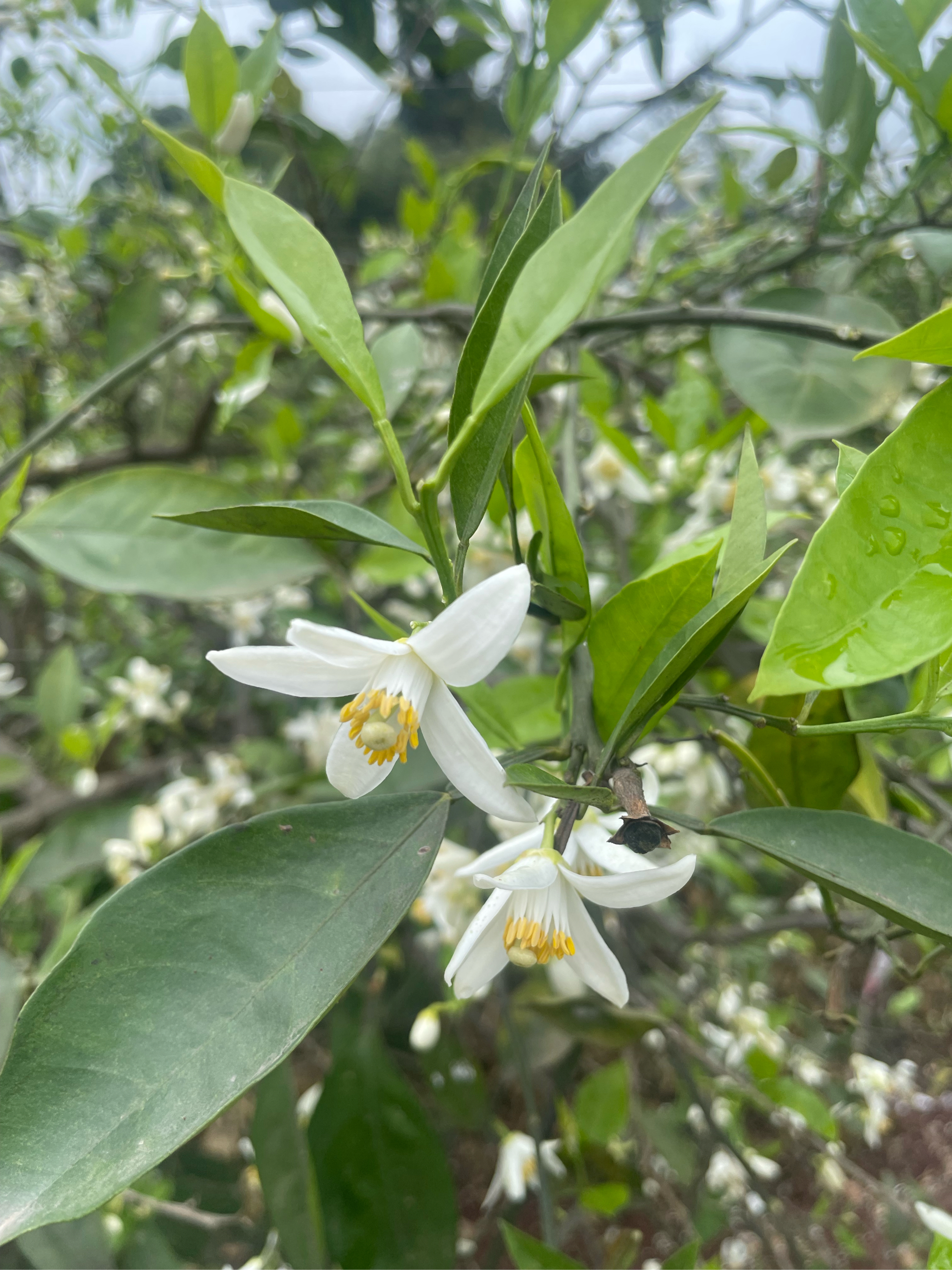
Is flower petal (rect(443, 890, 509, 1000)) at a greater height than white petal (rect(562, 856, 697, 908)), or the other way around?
white petal (rect(562, 856, 697, 908))

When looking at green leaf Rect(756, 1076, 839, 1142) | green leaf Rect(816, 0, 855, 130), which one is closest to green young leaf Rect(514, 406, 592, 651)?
green leaf Rect(816, 0, 855, 130)

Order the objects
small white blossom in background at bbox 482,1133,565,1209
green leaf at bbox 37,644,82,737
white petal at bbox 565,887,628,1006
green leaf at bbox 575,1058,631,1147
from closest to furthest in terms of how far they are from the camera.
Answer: white petal at bbox 565,887,628,1006 → small white blossom in background at bbox 482,1133,565,1209 → green leaf at bbox 575,1058,631,1147 → green leaf at bbox 37,644,82,737

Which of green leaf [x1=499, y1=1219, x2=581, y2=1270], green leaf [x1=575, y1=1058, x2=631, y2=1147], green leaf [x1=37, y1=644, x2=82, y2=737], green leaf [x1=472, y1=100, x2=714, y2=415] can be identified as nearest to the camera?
green leaf [x1=472, y1=100, x2=714, y2=415]

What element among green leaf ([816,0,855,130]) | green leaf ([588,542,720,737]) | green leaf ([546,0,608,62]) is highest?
green leaf ([816,0,855,130])

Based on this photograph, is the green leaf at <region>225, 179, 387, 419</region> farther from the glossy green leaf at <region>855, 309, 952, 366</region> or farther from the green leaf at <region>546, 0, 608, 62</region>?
the green leaf at <region>546, 0, 608, 62</region>

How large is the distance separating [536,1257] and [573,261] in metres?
0.61

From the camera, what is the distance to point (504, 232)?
0.31 meters

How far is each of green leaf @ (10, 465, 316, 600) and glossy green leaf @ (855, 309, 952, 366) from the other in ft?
1.52

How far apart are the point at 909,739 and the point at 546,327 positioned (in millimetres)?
1568

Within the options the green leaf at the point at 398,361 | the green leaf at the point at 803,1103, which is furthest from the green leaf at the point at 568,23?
the green leaf at the point at 803,1103

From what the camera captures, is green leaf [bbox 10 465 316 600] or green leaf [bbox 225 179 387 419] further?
green leaf [bbox 10 465 316 600]

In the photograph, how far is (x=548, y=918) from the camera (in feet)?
1.13

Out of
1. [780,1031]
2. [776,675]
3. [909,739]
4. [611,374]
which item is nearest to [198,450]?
[611,374]

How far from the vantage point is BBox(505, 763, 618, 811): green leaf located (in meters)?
0.27
